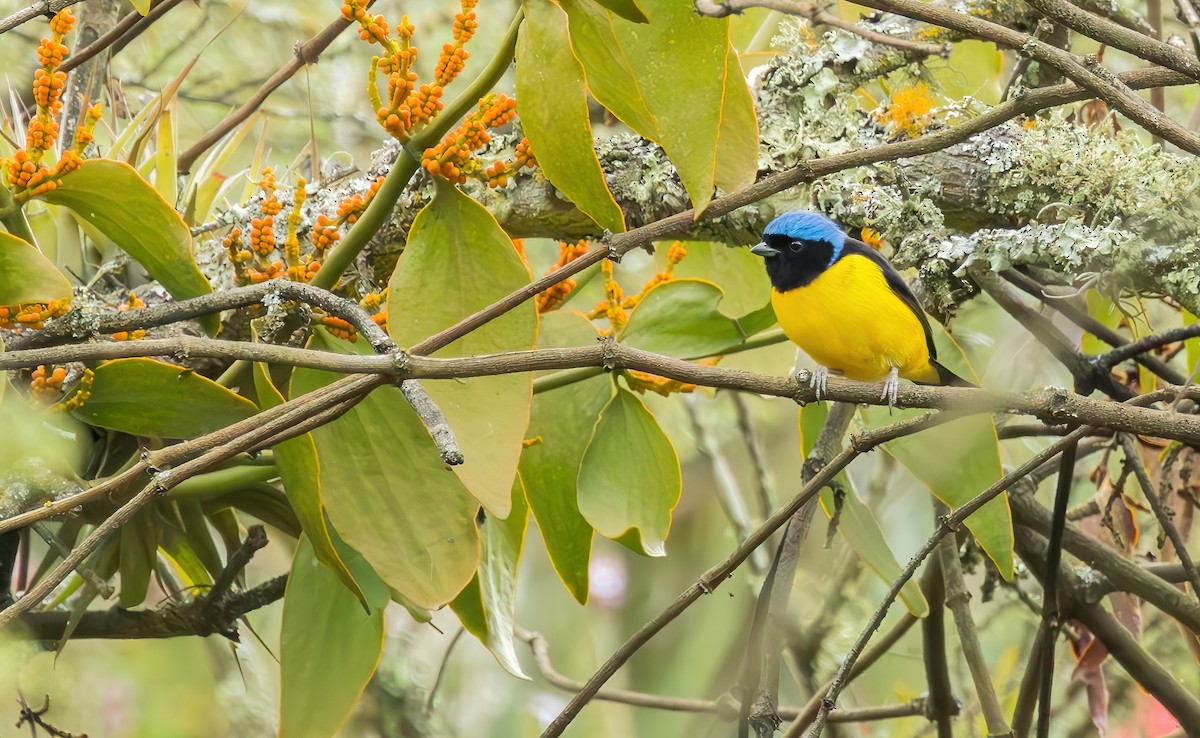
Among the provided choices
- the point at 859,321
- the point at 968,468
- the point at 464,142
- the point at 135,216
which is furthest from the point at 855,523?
the point at 135,216

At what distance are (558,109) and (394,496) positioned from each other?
0.47 metres

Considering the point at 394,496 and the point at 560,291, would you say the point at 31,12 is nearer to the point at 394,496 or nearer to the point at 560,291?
the point at 394,496

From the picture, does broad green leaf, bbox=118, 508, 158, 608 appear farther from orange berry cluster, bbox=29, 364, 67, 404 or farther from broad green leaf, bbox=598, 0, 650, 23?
broad green leaf, bbox=598, 0, 650, 23

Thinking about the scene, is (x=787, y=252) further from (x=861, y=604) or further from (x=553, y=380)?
(x=861, y=604)

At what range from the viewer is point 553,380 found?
1.47 meters

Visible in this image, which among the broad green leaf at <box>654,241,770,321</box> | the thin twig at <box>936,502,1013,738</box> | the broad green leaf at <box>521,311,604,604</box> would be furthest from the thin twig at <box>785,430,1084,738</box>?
the broad green leaf at <box>654,241,770,321</box>

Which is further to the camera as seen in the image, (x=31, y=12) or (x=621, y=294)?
(x=621, y=294)

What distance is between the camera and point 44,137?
1.26 meters

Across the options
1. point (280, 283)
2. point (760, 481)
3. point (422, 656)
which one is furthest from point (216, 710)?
point (280, 283)

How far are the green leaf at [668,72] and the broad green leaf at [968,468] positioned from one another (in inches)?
21.3

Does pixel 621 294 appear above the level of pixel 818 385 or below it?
above

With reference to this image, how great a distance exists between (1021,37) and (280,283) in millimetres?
800

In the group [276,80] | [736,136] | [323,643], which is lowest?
[323,643]

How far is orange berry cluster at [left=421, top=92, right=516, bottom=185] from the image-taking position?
50.5 inches
